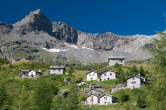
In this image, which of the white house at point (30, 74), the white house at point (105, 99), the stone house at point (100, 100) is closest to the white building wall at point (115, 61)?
the white house at point (30, 74)

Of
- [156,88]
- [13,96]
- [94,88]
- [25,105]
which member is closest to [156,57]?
[156,88]

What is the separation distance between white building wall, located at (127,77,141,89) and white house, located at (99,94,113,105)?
14.1 metres

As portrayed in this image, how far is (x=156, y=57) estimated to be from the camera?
1355 centimetres

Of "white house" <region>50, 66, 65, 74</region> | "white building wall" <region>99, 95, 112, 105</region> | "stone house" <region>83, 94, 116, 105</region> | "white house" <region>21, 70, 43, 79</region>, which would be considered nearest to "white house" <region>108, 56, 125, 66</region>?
"white house" <region>50, 66, 65, 74</region>

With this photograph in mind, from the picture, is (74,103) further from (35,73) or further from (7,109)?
(35,73)

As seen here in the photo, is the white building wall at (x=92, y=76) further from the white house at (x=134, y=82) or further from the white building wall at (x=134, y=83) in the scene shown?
the white building wall at (x=134, y=83)

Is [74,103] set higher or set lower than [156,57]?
lower

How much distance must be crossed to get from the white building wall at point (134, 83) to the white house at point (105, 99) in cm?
1410

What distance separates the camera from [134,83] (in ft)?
236

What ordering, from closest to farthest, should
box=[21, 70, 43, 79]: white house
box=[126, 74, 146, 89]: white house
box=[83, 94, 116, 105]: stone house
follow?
box=[83, 94, 116, 105]: stone house
box=[126, 74, 146, 89]: white house
box=[21, 70, 43, 79]: white house

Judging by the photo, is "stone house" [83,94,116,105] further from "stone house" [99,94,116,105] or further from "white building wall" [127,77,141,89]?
"white building wall" [127,77,141,89]

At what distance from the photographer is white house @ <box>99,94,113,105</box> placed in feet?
196

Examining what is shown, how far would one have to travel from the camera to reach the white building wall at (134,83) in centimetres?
7156

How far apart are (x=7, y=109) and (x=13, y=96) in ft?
3.56
